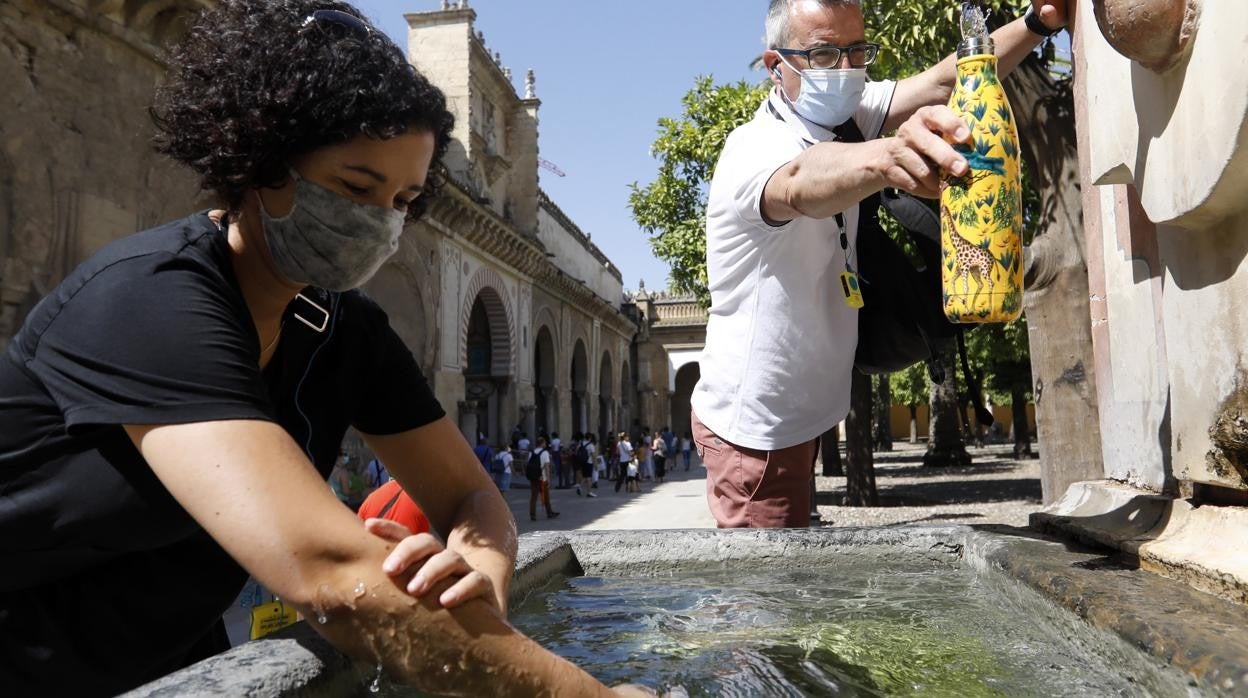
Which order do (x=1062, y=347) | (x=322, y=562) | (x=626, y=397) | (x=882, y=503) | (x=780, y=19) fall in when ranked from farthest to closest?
1. (x=626, y=397)
2. (x=882, y=503)
3. (x=1062, y=347)
4. (x=780, y=19)
5. (x=322, y=562)

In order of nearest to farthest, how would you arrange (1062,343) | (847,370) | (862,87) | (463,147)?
(862,87)
(847,370)
(1062,343)
(463,147)

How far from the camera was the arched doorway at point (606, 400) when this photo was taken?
34.3 meters

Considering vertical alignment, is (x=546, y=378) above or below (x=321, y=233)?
above

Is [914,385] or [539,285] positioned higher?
[539,285]

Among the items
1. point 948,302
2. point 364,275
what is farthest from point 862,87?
point 364,275

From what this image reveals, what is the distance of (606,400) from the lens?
3481 centimetres

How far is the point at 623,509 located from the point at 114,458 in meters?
14.0

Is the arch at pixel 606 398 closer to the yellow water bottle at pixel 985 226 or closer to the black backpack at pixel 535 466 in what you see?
the black backpack at pixel 535 466

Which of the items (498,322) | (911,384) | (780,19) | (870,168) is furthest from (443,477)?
(911,384)

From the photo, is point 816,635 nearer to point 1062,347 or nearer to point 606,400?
point 1062,347

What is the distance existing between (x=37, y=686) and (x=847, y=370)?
2.06m

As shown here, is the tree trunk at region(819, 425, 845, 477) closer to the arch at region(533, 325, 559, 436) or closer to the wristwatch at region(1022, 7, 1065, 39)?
the arch at region(533, 325, 559, 436)

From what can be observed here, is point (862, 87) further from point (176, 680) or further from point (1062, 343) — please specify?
point (1062, 343)

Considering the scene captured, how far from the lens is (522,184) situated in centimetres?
2538
